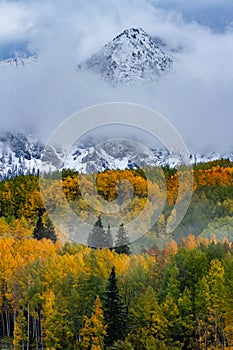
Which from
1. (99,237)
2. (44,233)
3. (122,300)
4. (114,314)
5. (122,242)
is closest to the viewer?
(114,314)

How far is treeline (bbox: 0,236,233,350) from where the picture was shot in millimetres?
69938

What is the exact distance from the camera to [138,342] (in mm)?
69500

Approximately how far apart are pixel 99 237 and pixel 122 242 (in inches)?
230

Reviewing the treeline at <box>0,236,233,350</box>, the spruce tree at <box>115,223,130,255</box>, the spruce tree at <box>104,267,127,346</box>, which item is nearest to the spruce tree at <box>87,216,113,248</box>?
the spruce tree at <box>115,223,130,255</box>

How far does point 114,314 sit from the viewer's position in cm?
7125

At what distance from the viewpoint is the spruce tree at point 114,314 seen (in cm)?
7038

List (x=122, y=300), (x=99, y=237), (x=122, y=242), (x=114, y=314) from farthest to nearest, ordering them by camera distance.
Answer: (x=99, y=237) → (x=122, y=242) → (x=122, y=300) → (x=114, y=314)

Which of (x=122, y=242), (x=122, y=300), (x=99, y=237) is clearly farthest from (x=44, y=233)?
(x=122, y=300)

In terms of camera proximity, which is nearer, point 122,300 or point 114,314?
point 114,314

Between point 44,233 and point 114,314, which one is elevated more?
point 44,233

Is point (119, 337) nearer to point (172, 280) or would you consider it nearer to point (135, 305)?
point (135, 305)

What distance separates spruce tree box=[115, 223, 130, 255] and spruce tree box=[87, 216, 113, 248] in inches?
46.1

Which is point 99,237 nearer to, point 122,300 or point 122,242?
point 122,242

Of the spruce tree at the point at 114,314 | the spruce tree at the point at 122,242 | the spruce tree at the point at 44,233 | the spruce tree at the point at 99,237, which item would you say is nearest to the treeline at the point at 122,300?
the spruce tree at the point at 114,314
